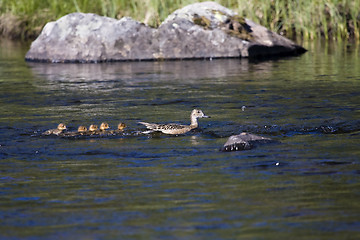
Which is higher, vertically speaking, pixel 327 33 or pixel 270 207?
pixel 327 33

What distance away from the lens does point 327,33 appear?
81.4 feet

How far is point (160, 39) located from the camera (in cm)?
2081

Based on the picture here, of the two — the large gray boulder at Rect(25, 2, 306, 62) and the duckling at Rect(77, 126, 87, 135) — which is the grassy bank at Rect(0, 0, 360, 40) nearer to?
the large gray boulder at Rect(25, 2, 306, 62)

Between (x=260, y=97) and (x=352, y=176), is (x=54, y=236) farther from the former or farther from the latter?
(x=260, y=97)

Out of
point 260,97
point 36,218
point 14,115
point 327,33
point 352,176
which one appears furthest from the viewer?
point 327,33

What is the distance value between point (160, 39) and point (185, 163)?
1291cm

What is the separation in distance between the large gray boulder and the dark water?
4.57 metres

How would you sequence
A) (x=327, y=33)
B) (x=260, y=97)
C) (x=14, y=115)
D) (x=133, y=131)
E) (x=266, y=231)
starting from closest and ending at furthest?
(x=266, y=231)
(x=133, y=131)
(x=14, y=115)
(x=260, y=97)
(x=327, y=33)

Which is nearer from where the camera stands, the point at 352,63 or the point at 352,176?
the point at 352,176

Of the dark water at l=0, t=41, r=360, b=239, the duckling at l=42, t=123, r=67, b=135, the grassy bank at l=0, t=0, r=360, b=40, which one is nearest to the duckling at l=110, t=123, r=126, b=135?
the dark water at l=0, t=41, r=360, b=239

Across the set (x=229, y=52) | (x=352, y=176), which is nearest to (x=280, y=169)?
(x=352, y=176)

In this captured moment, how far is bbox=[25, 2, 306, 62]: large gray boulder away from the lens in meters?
20.7

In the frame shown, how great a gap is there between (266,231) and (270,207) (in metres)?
0.65

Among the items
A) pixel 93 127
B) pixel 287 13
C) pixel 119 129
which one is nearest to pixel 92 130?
pixel 93 127
